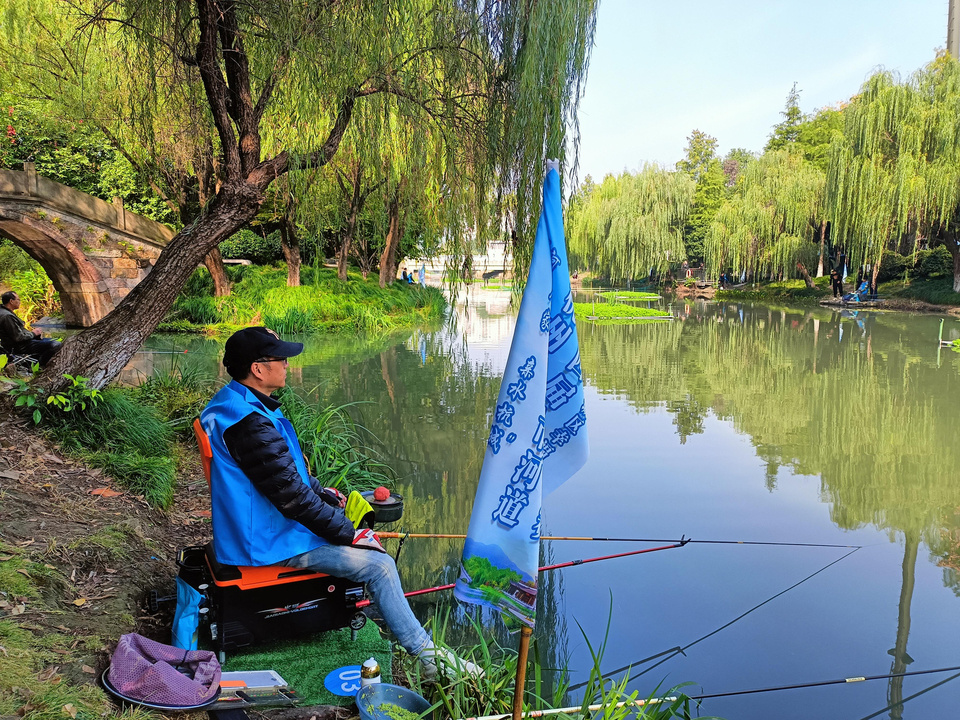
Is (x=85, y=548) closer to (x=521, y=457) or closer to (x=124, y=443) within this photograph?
(x=124, y=443)

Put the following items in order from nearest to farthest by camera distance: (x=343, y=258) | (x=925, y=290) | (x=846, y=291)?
(x=343, y=258) → (x=925, y=290) → (x=846, y=291)

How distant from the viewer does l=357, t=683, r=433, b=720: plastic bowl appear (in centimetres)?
239

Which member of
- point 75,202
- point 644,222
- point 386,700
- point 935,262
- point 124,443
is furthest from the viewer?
point 644,222

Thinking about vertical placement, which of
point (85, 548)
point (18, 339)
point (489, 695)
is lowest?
point (489, 695)

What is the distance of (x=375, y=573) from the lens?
2.77m

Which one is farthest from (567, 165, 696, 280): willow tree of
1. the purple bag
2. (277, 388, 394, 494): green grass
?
the purple bag

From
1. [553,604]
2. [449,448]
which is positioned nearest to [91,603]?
[553,604]

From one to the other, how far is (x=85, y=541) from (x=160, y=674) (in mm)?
1292

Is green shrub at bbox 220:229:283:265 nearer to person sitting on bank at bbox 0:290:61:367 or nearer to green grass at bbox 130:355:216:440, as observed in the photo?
person sitting on bank at bbox 0:290:61:367

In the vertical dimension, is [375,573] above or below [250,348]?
below

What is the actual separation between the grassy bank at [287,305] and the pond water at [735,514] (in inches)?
183

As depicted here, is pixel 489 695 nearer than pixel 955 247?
Yes

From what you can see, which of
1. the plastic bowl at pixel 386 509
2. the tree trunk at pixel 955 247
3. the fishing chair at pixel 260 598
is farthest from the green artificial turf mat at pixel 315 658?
the tree trunk at pixel 955 247

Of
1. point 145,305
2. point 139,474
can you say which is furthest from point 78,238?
point 139,474
